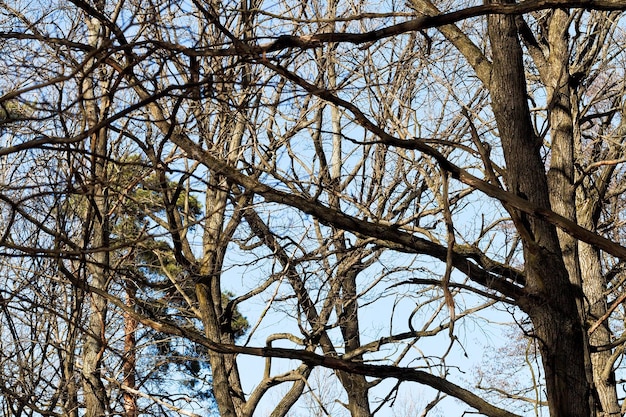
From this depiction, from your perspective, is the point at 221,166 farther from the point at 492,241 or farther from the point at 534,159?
the point at 492,241

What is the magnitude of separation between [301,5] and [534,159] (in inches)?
243

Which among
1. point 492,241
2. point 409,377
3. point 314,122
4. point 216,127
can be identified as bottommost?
point 409,377

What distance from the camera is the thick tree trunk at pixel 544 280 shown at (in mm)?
4383

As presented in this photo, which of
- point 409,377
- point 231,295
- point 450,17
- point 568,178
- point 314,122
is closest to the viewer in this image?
point 450,17

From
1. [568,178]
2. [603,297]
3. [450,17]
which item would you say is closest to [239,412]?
[603,297]

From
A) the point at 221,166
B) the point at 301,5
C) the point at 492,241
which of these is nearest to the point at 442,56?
the point at 301,5

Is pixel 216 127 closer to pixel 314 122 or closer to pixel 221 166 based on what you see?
pixel 314 122

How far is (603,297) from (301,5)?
5.20m

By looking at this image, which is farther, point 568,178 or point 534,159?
point 568,178

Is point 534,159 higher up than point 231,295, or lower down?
lower down

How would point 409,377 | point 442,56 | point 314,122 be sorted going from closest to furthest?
point 409,377 < point 442,56 < point 314,122

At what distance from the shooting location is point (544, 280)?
4.48 metres

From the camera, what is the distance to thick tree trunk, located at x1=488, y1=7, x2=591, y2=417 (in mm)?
4383

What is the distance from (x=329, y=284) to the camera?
10383 millimetres
